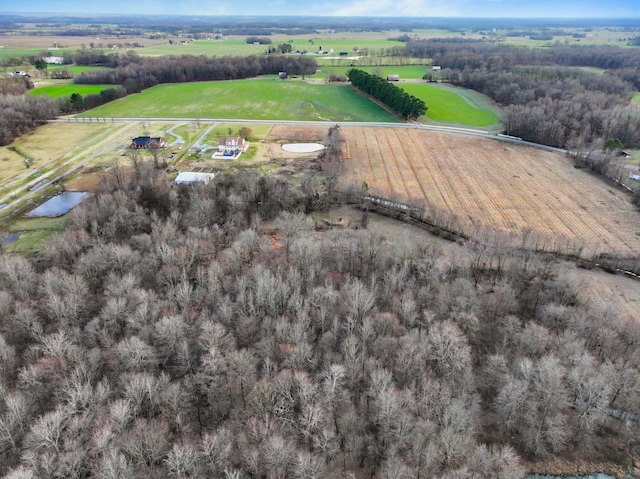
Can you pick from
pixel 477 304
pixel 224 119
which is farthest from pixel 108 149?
pixel 477 304

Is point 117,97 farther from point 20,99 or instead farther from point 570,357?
point 570,357

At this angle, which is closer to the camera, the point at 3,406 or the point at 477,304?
the point at 3,406

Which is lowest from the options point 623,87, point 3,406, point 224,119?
point 3,406

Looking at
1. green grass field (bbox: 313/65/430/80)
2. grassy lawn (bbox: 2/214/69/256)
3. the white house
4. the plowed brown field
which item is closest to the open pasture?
green grass field (bbox: 313/65/430/80)

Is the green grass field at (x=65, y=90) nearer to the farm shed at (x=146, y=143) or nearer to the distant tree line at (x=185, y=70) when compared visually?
the distant tree line at (x=185, y=70)

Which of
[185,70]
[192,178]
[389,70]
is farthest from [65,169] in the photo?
[389,70]

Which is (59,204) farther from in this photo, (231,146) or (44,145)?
(231,146)
